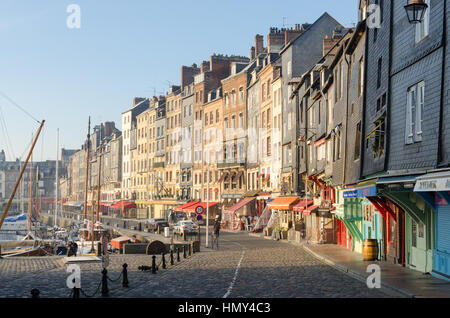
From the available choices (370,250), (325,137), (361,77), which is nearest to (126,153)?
(325,137)

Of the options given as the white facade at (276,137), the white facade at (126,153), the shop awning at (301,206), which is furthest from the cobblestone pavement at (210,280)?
the white facade at (126,153)

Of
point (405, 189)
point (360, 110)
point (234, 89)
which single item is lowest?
point (405, 189)

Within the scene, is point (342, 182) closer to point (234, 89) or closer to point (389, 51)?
point (389, 51)

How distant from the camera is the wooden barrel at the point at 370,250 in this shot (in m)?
26.2

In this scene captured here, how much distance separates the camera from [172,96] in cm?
9319

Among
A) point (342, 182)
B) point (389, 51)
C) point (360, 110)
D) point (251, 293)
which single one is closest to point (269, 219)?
point (342, 182)

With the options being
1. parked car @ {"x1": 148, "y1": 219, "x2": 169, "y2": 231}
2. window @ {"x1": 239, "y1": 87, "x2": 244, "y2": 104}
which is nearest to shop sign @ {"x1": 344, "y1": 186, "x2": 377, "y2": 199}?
parked car @ {"x1": 148, "y1": 219, "x2": 169, "y2": 231}

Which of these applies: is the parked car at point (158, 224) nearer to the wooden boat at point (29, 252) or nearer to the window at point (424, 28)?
the wooden boat at point (29, 252)

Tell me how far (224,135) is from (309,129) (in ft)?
92.5

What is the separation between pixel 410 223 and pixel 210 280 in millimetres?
7617

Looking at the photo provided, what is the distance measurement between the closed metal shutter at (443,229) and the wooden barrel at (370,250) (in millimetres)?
6724

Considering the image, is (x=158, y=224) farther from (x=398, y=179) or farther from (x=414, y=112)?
(x=398, y=179)

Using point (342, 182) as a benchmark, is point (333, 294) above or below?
below
